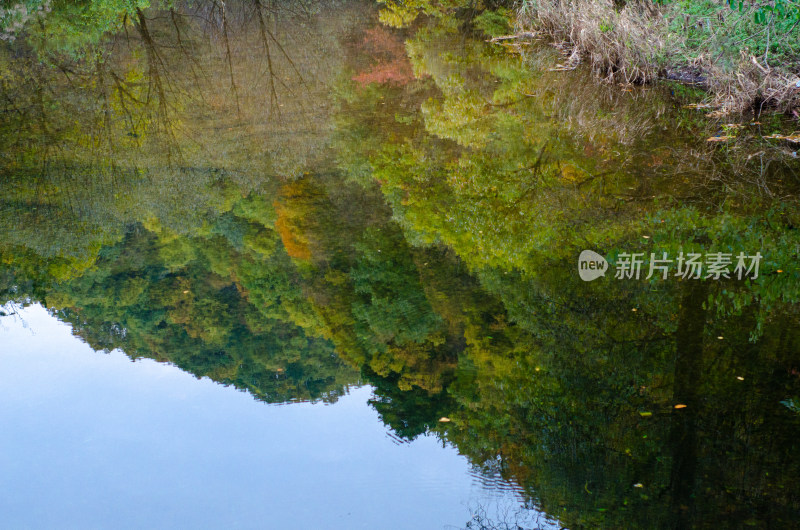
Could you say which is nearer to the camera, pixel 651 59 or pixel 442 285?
pixel 442 285

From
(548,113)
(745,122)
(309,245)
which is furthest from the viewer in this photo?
(548,113)

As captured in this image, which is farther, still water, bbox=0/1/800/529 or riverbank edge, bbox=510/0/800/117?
riverbank edge, bbox=510/0/800/117

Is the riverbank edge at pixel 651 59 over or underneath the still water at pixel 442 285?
over

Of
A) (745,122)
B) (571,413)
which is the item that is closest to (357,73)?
(745,122)

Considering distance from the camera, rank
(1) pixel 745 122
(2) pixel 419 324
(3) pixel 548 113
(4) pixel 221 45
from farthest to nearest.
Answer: (4) pixel 221 45 < (3) pixel 548 113 < (1) pixel 745 122 < (2) pixel 419 324

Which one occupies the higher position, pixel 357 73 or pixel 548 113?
pixel 357 73

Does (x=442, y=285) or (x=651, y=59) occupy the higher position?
(x=651, y=59)

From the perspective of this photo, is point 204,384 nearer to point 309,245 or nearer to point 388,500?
point 388,500

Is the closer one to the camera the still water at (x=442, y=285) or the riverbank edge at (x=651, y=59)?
the still water at (x=442, y=285)

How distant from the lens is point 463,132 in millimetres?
12844

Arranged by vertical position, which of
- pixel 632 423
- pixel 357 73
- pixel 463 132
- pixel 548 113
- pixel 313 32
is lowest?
pixel 632 423

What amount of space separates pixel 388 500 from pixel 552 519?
1253mm

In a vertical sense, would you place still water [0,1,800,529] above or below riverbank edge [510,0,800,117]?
below

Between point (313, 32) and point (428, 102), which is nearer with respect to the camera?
point (428, 102)
